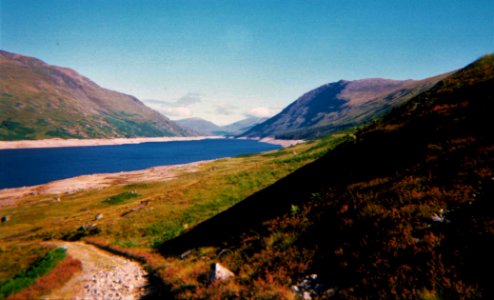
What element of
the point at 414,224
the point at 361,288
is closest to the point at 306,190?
the point at 414,224

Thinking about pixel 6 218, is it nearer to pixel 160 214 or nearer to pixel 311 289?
pixel 160 214

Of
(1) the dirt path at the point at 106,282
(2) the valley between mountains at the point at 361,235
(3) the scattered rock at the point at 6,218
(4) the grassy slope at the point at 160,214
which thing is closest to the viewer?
(2) the valley between mountains at the point at 361,235

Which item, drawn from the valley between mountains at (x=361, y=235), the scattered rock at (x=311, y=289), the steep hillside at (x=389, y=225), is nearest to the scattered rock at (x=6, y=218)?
the valley between mountains at (x=361, y=235)

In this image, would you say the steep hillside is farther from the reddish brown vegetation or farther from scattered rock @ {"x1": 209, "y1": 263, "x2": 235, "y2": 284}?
the reddish brown vegetation

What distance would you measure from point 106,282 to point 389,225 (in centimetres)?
1670

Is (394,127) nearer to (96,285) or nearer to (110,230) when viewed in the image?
(96,285)

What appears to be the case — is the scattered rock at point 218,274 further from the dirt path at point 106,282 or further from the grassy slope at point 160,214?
the grassy slope at point 160,214

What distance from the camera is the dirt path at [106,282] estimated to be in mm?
14305

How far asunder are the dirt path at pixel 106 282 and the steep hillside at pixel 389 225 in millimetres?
2596

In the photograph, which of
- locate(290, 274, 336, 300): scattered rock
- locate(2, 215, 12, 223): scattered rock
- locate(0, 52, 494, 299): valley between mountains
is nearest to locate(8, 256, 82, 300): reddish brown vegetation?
locate(0, 52, 494, 299): valley between mountains

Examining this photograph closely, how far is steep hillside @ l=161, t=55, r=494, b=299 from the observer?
7434 mm

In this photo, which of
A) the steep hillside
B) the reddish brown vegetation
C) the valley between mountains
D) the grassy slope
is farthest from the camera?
the grassy slope

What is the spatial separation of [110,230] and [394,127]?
37.0m

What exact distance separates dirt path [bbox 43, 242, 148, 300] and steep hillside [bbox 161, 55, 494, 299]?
260cm
